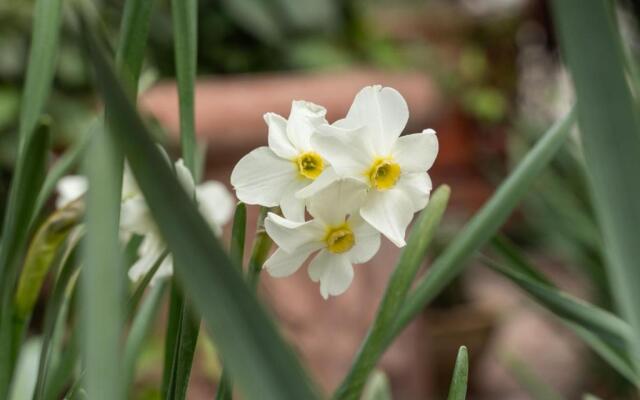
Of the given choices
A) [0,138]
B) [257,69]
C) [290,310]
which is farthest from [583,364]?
[0,138]

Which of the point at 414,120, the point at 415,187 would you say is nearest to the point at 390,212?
the point at 415,187

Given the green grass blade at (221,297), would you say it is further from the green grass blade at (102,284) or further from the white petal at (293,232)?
the white petal at (293,232)

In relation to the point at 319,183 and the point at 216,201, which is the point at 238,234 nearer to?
the point at 319,183

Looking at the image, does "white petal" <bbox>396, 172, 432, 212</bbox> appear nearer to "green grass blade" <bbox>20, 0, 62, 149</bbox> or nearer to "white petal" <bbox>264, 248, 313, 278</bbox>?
"white petal" <bbox>264, 248, 313, 278</bbox>

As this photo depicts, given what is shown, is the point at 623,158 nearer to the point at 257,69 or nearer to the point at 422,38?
the point at 257,69

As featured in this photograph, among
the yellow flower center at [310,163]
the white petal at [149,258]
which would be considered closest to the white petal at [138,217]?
the white petal at [149,258]

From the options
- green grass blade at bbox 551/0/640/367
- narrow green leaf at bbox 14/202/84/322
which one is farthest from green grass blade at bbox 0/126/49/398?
green grass blade at bbox 551/0/640/367
